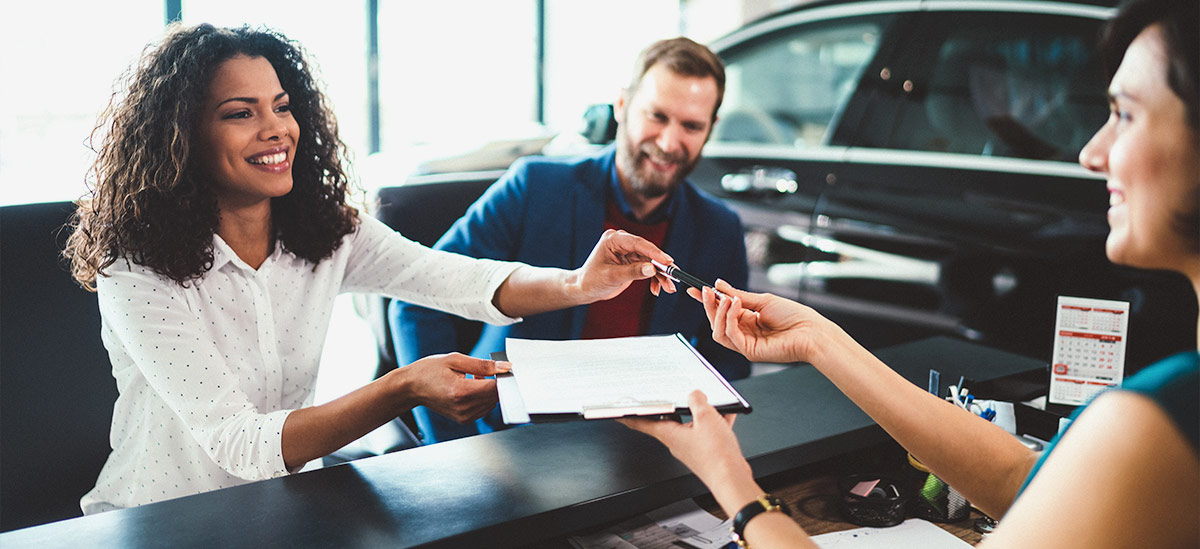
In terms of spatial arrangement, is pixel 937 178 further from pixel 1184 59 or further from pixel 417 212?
pixel 1184 59

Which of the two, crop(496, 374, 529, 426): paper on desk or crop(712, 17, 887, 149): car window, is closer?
crop(496, 374, 529, 426): paper on desk

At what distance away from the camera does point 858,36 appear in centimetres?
288

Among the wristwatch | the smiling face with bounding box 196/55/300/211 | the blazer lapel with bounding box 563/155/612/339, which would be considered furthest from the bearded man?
the wristwatch

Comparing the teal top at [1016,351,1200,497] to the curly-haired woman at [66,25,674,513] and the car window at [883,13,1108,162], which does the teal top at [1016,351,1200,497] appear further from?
the car window at [883,13,1108,162]

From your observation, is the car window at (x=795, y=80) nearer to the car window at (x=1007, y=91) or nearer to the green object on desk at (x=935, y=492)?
the car window at (x=1007, y=91)

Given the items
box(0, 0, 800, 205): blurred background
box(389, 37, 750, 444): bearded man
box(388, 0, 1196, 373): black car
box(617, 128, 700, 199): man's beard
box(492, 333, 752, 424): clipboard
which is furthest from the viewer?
box(0, 0, 800, 205): blurred background

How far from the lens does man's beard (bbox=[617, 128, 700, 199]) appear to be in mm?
2152

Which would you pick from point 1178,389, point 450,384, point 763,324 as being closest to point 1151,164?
point 1178,389

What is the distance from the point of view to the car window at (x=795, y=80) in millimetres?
2900

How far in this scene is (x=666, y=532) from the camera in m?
1.22

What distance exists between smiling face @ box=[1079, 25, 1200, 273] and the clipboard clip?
48 cm

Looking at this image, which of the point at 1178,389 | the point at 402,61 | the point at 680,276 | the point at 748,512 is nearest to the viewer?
the point at 1178,389

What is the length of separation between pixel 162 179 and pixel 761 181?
199 centimetres

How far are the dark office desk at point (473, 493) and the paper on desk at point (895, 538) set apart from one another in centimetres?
12
